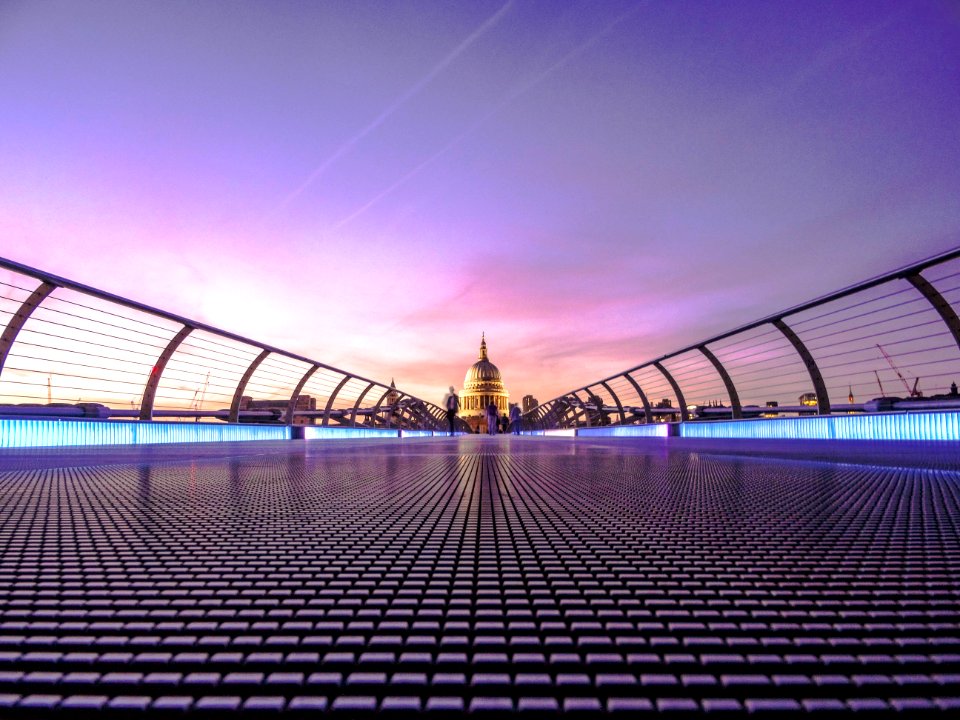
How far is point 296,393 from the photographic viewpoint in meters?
10.8

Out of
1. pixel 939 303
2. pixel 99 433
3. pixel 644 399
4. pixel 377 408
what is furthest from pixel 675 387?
pixel 377 408

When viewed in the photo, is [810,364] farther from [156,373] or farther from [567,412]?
[567,412]

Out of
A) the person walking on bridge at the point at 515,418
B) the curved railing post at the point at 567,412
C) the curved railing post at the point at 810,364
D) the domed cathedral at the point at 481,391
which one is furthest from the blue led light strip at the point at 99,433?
the domed cathedral at the point at 481,391

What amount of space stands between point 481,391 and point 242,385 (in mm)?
94278

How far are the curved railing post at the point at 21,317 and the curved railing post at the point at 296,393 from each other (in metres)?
5.62

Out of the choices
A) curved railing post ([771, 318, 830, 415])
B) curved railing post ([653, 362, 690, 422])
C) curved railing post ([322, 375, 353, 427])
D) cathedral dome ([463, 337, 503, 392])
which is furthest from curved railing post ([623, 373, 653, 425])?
cathedral dome ([463, 337, 503, 392])

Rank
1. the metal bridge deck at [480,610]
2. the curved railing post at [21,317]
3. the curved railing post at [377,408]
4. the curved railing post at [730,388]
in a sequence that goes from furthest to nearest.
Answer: the curved railing post at [377,408]
the curved railing post at [730,388]
the curved railing post at [21,317]
the metal bridge deck at [480,610]

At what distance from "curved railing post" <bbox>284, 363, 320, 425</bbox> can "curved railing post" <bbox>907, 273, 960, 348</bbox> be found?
980cm

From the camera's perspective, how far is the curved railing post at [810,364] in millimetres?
5855

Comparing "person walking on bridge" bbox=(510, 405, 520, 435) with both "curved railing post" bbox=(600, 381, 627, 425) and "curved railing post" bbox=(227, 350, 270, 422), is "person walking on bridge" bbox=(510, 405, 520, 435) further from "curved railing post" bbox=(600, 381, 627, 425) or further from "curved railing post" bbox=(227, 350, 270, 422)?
"curved railing post" bbox=(227, 350, 270, 422)

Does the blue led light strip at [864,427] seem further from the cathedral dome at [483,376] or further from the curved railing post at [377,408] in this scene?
the cathedral dome at [483,376]

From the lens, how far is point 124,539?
1.01 metres

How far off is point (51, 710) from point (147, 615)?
0.21 meters

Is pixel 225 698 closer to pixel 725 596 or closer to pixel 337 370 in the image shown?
pixel 725 596
